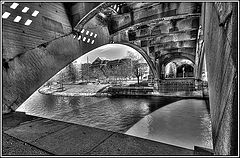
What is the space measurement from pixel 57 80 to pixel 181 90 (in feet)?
153

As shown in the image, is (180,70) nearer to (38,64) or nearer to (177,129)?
(177,129)

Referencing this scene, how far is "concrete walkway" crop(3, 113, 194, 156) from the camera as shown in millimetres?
2172

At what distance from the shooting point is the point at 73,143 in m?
2.53

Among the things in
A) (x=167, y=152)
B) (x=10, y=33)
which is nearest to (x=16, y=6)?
(x=10, y=33)

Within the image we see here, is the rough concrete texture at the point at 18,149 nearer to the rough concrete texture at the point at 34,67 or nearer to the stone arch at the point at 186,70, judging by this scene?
the rough concrete texture at the point at 34,67

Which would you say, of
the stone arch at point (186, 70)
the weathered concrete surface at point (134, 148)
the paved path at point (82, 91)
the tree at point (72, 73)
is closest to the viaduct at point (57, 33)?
the weathered concrete surface at point (134, 148)

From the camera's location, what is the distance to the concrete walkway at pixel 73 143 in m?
2.17

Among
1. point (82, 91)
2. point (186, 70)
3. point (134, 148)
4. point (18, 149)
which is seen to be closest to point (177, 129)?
point (134, 148)

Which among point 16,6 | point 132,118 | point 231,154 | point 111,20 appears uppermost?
point 111,20

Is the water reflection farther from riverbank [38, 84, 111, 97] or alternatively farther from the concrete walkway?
riverbank [38, 84, 111, 97]

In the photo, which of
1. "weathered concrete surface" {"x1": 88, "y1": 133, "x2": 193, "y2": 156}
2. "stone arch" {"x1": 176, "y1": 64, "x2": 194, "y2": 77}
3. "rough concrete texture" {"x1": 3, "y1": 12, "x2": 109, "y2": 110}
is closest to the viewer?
"weathered concrete surface" {"x1": 88, "y1": 133, "x2": 193, "y2": 156}

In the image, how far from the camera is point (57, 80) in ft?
163

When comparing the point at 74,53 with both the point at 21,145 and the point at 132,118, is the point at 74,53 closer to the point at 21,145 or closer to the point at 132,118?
the point at 21,145

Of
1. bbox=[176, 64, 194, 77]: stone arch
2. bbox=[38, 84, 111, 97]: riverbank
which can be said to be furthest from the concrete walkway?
bbox=[176, 64, 194, 77]: stone arch
